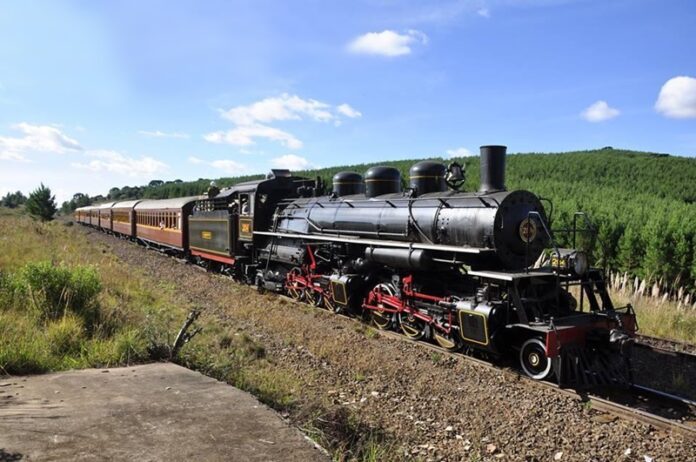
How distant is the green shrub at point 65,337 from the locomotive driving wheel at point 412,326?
18.1 ft

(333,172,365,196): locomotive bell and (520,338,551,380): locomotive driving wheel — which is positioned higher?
(333,172,365,196): locomotive bell

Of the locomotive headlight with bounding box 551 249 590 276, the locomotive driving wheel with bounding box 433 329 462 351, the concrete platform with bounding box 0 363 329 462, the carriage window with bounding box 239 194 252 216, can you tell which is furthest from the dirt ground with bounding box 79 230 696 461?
the carriage window with bounding box 239 194 252 216

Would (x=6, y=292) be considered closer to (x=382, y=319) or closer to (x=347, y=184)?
(x=382, y=319)

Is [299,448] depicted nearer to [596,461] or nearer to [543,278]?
[596,461]

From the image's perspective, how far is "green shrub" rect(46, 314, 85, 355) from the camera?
251 inches

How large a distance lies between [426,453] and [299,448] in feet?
5.86

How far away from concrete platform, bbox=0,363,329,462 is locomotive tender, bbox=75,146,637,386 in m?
4.18

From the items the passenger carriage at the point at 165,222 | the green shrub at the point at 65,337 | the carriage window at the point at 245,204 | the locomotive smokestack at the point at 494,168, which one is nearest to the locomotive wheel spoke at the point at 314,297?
the carriage window at the point at 245,204

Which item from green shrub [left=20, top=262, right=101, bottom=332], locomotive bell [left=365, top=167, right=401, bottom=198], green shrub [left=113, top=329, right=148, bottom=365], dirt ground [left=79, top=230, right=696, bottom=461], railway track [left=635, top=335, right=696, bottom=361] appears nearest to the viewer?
dirt ground [left=79, top=230, right=696, bottom=461]

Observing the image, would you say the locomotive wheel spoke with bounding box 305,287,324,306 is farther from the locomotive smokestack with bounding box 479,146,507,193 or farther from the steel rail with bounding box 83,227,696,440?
the locomotive smokestack with bounding box 479,146,507,193

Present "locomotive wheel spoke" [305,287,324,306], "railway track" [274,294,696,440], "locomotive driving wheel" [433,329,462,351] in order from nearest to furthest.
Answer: "railway track" [274,294,696,440] < "locomotive driving wheel" [433,329,462,351] < "locomotive wheel spoke" [305,287,324,306]

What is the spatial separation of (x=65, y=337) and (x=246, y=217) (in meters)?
9.03

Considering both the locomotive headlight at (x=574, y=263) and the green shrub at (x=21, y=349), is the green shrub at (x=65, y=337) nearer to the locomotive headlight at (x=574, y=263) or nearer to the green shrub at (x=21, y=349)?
the green shrub at (x=21, y=349)

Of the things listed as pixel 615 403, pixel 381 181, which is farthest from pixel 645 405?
pixel 381 181
